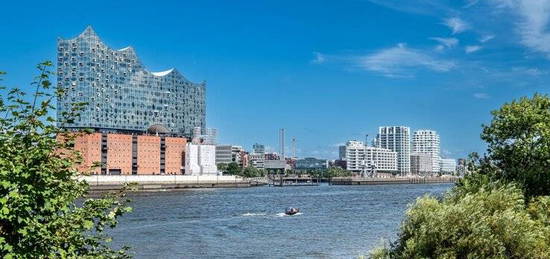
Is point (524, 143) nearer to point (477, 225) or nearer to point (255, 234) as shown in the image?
point (477, 225)

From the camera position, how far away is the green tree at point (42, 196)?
1147cm

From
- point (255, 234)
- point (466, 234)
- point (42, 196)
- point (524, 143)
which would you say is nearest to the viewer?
point (42, 196)

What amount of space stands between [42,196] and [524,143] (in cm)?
3263

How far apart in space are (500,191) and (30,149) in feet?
72.6

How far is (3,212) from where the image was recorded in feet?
35.9

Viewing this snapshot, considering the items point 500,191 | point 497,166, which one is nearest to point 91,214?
point 500,191

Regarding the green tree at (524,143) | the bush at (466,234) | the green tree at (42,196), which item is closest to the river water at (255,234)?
the green tree at (524,143)

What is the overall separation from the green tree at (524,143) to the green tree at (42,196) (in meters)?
27.2

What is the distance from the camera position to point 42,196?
12031 mm

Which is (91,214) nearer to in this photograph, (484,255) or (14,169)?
(14,169)

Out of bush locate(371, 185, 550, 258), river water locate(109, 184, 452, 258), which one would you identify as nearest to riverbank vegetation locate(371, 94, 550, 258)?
bush locate(371, 185, 550, 258)

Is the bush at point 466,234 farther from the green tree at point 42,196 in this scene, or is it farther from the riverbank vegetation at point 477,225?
the green tree at point 42,196

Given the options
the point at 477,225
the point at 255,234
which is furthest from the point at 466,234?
the point at 255,234

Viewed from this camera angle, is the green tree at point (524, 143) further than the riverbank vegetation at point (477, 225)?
Yes
